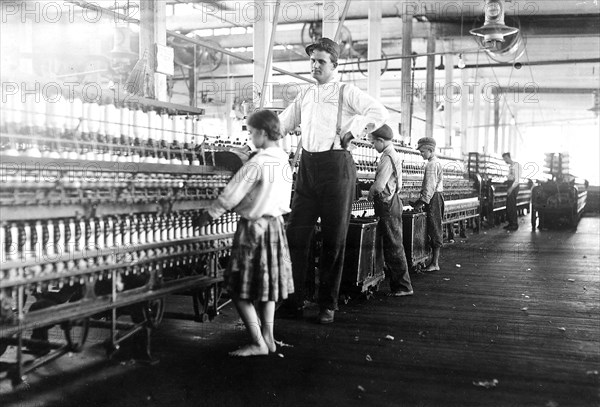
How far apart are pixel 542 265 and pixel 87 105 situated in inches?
243

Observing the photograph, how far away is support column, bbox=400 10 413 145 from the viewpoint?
37.6ft

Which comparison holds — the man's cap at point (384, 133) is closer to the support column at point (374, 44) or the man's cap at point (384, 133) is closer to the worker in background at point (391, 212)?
the worker in background at point (391, 212)

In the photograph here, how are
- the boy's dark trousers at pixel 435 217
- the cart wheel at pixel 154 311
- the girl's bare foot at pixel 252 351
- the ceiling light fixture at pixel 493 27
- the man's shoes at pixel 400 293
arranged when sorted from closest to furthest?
the girl's bare foot at pixel 252 351, the cart wheel at pixel 154 311, the man's shoes at pixel 400 293, the boy's dark trousers at pixel 435 217, the ceiling light fixture at pixel 493 27

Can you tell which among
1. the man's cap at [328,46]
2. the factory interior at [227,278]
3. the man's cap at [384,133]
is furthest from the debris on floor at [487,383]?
the man's cap at [384,133]

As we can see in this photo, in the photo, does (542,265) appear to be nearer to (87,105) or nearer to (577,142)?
(87,105)

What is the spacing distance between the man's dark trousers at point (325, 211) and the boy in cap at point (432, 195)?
2.66 m

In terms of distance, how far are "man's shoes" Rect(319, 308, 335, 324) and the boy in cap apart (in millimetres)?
2789

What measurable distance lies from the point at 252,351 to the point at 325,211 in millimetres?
1180

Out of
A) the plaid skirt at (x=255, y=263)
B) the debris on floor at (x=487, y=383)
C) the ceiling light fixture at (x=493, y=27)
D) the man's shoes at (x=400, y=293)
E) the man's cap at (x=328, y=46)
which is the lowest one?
the debris on floor at (x=487, y=383)

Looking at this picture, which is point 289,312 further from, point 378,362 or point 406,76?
point 406,76

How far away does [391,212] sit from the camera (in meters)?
5.57

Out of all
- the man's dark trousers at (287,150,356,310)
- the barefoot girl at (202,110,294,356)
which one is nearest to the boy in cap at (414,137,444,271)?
the man's dark trousers at (287,150,356,310)

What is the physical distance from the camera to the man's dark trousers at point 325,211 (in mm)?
4223

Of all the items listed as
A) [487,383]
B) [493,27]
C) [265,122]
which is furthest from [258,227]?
[493,27]
